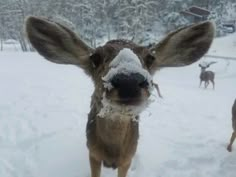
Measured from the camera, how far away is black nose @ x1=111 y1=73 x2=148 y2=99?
302 centimetres

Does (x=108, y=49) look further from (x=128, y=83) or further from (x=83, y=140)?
(x=83, y=140)

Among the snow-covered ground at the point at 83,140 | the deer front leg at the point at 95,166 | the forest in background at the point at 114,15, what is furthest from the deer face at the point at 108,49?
the forest in background at the point at 114,15

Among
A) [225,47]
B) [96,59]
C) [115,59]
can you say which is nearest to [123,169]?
[96,59]

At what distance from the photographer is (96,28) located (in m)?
59.2

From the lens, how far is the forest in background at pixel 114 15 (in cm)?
4900

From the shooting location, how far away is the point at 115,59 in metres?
3.40

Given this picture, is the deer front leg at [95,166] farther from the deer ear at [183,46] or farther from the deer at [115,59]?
the deer ear at [183,46]

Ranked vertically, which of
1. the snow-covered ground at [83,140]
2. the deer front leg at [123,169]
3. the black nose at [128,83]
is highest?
the black nose at [128,83]

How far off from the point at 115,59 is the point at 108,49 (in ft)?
1.45

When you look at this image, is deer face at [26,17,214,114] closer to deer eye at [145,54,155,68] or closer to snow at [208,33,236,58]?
deer eye at [145,54,155,68]

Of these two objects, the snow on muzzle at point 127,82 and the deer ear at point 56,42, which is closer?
the snow on muzzle at point 127,82

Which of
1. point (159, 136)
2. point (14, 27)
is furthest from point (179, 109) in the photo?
point (14, 27)

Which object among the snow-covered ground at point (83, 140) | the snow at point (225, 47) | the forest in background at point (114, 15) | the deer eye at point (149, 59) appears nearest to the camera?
the deer eye at point (149, 59)

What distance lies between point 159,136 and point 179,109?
3.34 metres
